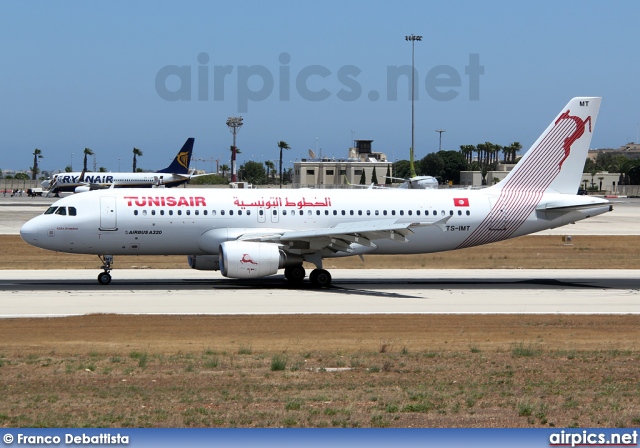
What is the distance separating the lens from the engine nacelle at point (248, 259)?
34.8m

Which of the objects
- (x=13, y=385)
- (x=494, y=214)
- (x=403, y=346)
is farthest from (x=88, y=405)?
(x=494, y=214)

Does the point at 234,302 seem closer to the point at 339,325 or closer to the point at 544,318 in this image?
the point at 339,325

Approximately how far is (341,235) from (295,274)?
281 cm

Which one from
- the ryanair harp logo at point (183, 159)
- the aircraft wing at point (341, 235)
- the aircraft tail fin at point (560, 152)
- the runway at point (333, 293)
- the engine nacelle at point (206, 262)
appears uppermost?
the ryanair harp logo at point (183, 159)

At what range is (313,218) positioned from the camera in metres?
38.7

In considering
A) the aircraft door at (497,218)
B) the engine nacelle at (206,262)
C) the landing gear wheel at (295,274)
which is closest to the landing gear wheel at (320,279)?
the landing gear wheel at (295,274)

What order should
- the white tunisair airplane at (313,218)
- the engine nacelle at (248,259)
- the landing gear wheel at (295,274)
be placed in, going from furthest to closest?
the landing gear wheel at (295,274) < the white tunisair airplane at (313,218) < the engine nacelle at (248,259)

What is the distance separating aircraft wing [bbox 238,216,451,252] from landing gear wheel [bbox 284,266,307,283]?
3.47ft

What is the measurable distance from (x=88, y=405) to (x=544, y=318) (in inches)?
680

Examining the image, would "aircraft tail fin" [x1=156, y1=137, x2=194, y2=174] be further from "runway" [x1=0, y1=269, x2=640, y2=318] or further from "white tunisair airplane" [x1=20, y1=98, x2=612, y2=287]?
"white tunisair airplane" [x1=20, y1=98, x2=612, y2=287]

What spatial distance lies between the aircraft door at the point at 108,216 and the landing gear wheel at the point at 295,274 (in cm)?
707

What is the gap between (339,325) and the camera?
88.4 feet

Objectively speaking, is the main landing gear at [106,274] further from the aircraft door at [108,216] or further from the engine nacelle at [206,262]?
the engine nacelle at [206,262]

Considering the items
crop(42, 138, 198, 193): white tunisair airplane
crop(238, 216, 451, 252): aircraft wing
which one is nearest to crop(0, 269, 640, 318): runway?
crop(238, 216, 451, 252): aircraft wing
